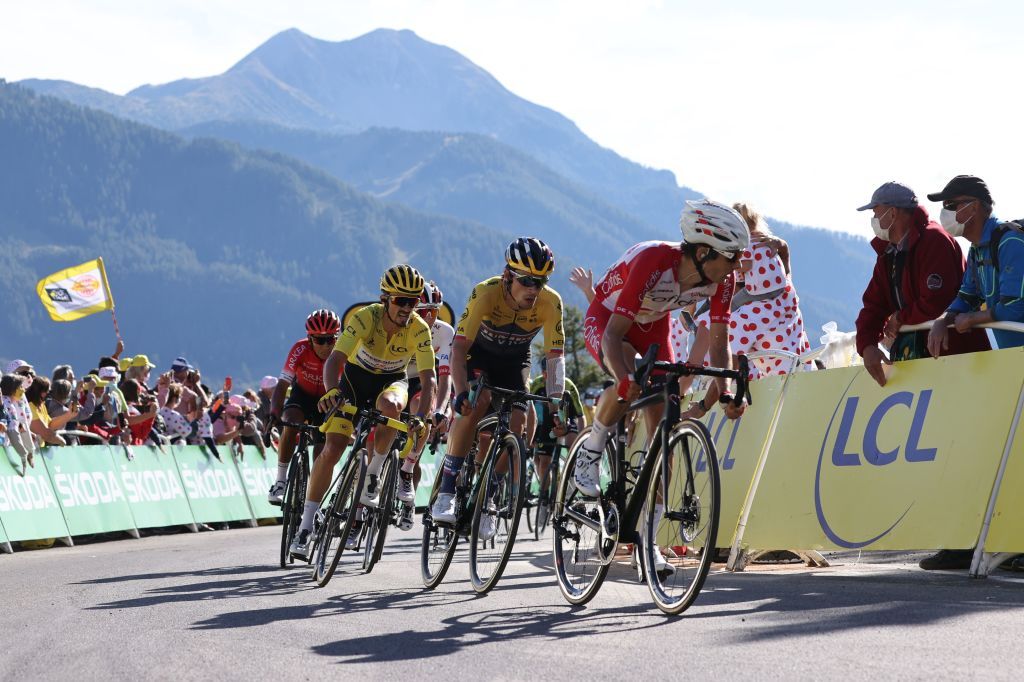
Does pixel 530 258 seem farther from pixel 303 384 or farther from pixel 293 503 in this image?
pixel 303 384

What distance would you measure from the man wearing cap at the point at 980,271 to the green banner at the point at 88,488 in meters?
11.8

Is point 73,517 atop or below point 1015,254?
below

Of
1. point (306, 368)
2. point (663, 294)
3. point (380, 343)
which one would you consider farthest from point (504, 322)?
point (306, 368)

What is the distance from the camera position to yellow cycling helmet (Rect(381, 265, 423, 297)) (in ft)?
32.2

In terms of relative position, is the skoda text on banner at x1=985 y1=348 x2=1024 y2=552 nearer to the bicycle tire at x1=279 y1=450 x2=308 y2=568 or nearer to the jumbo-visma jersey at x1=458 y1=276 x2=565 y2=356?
the jumbo-visma jersey at x1=458 y1=276 x2=565 y2=356

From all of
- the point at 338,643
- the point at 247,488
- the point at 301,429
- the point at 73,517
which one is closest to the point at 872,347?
the point at 338,643

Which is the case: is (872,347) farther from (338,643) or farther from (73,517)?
(73,517)

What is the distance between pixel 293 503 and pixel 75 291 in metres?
21.6

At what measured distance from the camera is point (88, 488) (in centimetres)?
1762

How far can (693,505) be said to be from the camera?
6.76 m

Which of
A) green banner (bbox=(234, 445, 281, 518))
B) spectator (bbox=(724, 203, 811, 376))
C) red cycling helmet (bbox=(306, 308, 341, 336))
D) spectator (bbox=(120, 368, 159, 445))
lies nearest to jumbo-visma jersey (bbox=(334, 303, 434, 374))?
red cycling helmet (bbox=(306, 308, 341, 336))

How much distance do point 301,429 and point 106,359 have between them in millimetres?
12166

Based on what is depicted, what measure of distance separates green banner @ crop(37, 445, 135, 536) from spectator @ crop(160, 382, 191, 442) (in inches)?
90.8

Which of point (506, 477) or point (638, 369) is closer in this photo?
point (638, 369)
